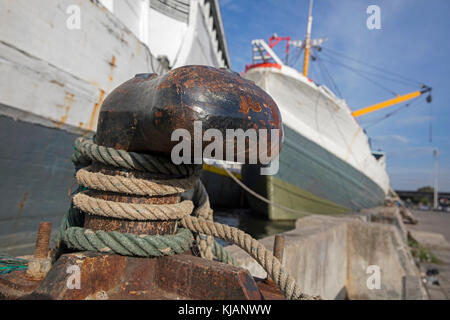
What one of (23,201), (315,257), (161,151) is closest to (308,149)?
(315,257)

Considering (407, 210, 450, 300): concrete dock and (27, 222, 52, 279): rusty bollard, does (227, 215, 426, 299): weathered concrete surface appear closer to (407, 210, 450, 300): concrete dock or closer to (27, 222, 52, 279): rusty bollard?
(407, 210, 450, 300): concrete dock

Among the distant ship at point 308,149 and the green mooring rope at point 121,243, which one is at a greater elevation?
the distant ship at point 308,149

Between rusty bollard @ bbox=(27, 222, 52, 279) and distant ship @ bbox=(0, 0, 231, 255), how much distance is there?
2.24m

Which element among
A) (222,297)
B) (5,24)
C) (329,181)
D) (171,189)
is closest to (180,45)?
(5,24)

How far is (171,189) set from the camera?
3.85 feet

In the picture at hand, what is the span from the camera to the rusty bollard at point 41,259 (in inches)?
45.5

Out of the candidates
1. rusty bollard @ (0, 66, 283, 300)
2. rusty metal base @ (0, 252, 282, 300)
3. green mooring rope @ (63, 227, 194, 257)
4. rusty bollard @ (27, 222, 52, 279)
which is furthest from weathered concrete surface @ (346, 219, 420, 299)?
rusty bollard @ (27, 222, 52, 279)

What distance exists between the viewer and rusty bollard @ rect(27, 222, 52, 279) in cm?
116

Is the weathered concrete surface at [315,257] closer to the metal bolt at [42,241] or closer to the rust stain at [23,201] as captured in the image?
the metal bolt at [42,241]

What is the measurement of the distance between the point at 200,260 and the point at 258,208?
10.2 metres

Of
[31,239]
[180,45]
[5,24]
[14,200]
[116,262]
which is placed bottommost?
[31,239]

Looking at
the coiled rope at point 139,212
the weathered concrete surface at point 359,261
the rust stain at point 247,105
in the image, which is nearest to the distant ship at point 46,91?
the coiled rope at point 139,212

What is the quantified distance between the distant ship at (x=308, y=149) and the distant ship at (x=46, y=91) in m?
5.50

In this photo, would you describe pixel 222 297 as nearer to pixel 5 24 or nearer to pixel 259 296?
pixel 259 296
